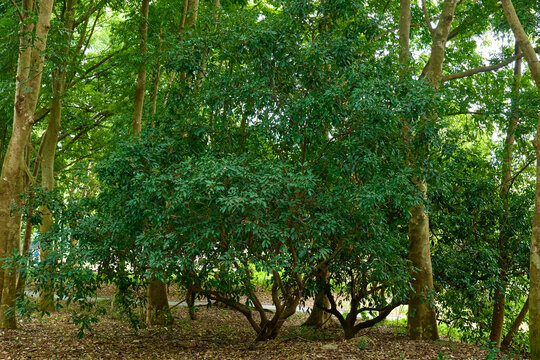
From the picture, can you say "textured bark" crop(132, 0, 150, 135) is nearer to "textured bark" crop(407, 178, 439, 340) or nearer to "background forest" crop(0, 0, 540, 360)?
"background forest" crop(0, 0, 540, 360)

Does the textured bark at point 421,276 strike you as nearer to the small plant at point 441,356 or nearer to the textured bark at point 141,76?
the small plant at point 441,356

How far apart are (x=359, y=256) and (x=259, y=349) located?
237cm

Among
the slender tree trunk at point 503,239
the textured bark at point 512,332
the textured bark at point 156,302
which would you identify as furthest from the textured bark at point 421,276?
the textured bark at point 156,302

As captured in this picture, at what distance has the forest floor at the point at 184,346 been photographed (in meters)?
8.17

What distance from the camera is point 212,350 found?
8.93m

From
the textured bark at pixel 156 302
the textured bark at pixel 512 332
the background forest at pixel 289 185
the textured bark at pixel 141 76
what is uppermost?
the textured bark at pixel 141 76

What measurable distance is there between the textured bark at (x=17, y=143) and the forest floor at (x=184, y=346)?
0.87 metres

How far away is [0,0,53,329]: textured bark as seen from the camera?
902 centimetres

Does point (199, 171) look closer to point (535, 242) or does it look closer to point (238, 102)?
point (238, 102)

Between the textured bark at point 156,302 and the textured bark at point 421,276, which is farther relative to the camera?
the textured bark at point 156,302

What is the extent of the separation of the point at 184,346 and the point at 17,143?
15.8 feet

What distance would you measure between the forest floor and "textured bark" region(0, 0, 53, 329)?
872 mm

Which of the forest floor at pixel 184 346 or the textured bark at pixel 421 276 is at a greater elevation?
the textured bark at pixel 421 276

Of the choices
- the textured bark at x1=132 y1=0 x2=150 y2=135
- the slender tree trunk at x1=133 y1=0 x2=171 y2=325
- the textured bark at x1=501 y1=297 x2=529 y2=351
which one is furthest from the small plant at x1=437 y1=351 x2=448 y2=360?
the textured bark at x1=132 y1=0 x2=150 y2=135
